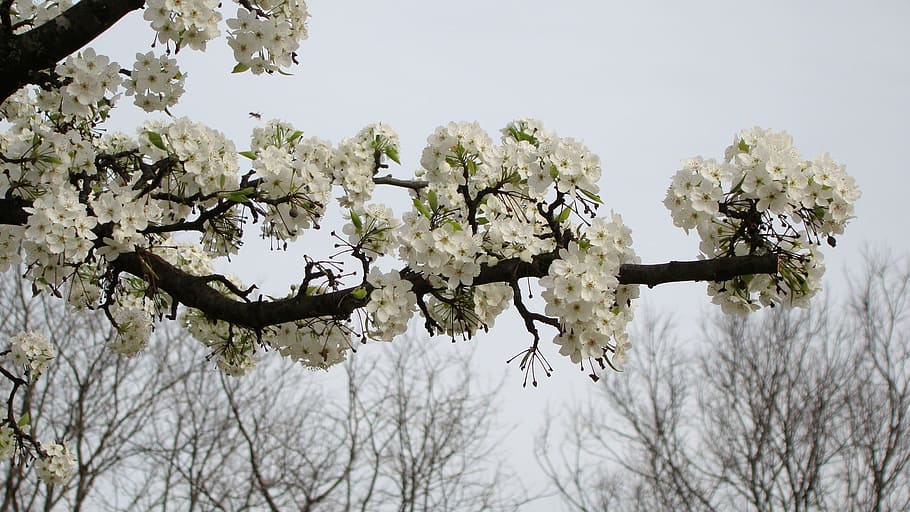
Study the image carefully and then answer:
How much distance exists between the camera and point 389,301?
11.2 ft

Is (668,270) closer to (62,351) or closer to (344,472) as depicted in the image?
(344,472)

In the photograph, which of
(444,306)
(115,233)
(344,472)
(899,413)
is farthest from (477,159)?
(899,413)

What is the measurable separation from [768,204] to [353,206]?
2.04 m

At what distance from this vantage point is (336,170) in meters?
4.61

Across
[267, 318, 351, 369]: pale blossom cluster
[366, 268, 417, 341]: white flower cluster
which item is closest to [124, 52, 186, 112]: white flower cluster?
[267, 318, 351, 369]: pale blossom cluster

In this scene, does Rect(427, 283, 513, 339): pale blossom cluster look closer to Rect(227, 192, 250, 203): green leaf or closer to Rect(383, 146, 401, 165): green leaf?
Rect(227, 192, 250, 203): green leaf

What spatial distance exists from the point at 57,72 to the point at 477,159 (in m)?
1.88

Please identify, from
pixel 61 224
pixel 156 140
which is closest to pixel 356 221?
pixel 156 140

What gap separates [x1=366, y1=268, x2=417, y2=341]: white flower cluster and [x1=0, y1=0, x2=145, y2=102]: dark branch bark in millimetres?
1444

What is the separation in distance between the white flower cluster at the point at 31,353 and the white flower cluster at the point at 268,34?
98.2 inches

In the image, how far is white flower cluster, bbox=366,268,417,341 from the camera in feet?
11.2

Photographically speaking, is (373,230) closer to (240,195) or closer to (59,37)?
(240,195)


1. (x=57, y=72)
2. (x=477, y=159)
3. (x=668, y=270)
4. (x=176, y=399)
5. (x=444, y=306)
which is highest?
(x=176, y=399)

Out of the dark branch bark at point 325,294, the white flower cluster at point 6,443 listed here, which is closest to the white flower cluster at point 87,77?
the dark branch bark at point 325,294
